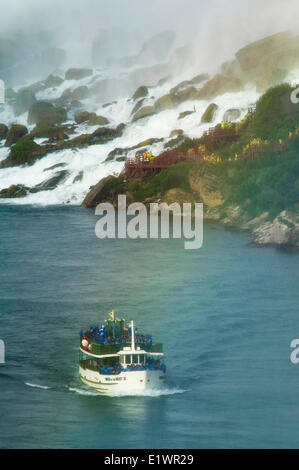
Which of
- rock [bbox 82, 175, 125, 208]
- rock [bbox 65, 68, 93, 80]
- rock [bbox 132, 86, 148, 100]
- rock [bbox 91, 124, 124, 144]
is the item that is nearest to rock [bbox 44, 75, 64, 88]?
rock [bbox 65, 68, 93, 80]

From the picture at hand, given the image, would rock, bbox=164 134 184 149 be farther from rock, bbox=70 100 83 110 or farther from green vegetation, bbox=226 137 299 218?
rock, bbox=70 100 83 110

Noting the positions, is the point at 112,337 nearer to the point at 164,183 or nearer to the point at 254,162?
the point at 254,162

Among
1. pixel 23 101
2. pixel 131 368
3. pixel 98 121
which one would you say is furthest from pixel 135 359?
pixel 23 101

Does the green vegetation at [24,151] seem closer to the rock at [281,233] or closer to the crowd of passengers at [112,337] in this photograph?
the rock at [281,233]

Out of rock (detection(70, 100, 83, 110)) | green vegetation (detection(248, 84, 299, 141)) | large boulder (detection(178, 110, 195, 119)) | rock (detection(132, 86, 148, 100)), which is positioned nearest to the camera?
green vegetation (detection(248, 84, 299, 141))
